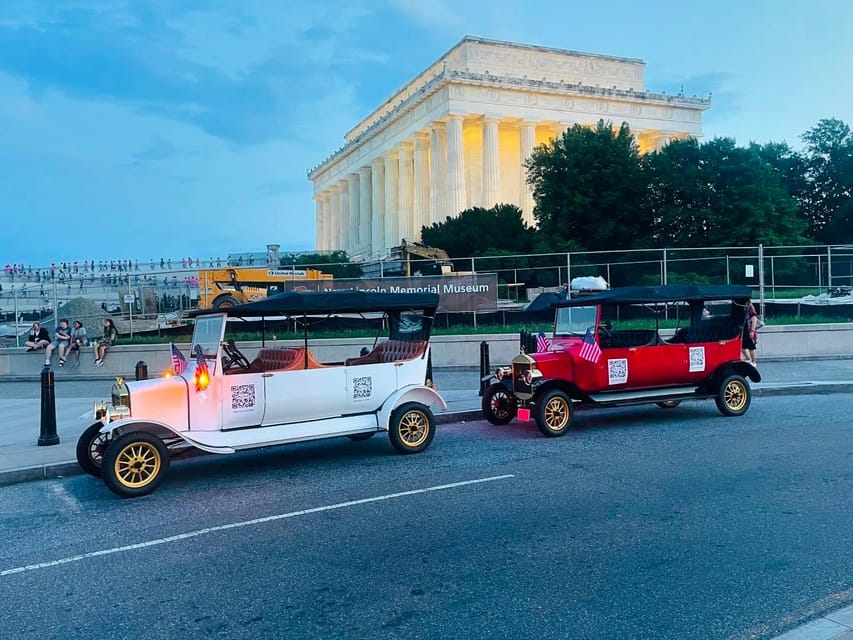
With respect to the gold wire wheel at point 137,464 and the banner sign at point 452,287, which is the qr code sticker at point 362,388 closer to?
the gold wire wheel at point 137,464

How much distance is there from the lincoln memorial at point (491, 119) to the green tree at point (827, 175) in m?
13.7

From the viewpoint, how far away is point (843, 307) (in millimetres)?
20859

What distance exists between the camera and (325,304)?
8.90 m

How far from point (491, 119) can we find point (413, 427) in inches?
1991

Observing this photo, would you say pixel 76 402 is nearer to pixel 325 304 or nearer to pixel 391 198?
pixel 325 304

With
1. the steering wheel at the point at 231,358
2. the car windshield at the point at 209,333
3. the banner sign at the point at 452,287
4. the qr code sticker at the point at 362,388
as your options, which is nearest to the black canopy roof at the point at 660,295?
the qr code sticker at the point at 362,388

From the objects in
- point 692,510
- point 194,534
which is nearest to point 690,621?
point 692,510

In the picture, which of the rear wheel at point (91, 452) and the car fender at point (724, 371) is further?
the car fender at point (724, 371)

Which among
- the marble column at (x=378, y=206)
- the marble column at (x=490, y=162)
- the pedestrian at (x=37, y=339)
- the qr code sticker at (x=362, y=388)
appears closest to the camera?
the qr code sticker at (x=362, y=388)

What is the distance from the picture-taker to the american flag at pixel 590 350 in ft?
34.6

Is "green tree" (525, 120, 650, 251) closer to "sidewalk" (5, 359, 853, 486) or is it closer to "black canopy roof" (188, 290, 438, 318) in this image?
"sidewalk" (5, 359, 853, 486)

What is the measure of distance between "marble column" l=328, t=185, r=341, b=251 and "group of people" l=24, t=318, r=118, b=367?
6566 cm

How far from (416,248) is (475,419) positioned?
2313cm

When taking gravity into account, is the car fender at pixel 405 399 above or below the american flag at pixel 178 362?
below
